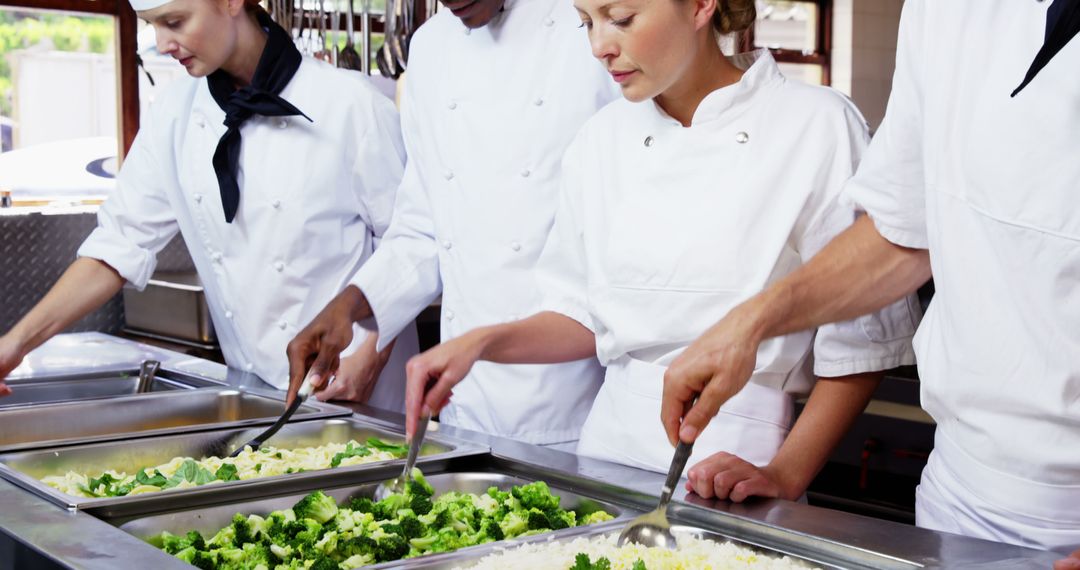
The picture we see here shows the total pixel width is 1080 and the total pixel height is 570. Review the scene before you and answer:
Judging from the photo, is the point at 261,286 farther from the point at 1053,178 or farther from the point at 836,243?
the point at 1053,178

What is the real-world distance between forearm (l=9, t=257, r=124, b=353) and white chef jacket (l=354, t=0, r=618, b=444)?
0.69m

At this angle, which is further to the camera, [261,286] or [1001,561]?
[261,286]

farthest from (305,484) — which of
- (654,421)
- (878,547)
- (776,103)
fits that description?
(776,103)

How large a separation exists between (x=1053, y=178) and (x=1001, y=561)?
37 centimetres

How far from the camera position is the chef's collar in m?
1.68

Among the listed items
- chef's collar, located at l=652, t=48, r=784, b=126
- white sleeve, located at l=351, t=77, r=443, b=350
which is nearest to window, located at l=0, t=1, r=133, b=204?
white sleeve, located at l=351, t=77, r=443, b=350

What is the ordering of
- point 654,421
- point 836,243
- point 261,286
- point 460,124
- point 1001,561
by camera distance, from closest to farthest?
point 1001,561 < point 836,243 < point 654,421 < point 460,124 < point 261,286

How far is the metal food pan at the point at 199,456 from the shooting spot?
1.40 meters

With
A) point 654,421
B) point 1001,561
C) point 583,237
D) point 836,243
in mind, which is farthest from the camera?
point 583,237

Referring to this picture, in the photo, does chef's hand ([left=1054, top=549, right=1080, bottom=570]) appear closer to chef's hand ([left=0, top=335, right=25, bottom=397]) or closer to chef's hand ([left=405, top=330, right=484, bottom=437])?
chef's hand ([left=405, top=330, right=484, bottom=437])

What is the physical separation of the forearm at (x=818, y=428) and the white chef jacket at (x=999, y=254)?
9.0 inches

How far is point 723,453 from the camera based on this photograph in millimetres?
1419

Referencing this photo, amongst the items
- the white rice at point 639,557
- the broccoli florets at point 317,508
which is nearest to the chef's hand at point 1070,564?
the white rice at point 639,557

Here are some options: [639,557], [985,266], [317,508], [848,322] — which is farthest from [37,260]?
[985,266]
